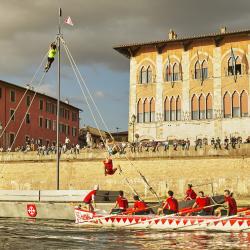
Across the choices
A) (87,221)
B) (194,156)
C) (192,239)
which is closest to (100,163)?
(194,156)

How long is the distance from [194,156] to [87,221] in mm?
17130

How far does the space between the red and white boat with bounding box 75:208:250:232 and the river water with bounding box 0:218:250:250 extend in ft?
1.87

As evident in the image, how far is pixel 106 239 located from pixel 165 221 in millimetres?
3950

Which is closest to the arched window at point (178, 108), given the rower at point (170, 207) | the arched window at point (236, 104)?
the arched window at point (236, 104)

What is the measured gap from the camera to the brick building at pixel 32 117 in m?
65.5

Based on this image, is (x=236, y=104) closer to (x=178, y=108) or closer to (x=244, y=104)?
(x=244, y=104)

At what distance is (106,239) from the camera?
22.0 meters

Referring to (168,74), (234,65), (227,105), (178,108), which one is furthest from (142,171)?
(234,65)

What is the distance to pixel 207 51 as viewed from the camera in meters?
50.7

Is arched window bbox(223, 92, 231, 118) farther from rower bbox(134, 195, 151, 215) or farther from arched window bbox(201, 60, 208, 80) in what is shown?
rower bbox(134, 195, 151, 215)

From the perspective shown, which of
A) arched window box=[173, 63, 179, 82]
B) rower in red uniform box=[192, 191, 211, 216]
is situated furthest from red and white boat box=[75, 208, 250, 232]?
arched window box=[173, 63, 179, 82]

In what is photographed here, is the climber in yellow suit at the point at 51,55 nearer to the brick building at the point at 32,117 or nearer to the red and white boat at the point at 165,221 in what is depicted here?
the red and white boat at the point at 165,221

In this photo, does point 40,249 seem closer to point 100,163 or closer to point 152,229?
point 152,229

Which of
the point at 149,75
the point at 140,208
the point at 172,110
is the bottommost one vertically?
the point at 140,208
